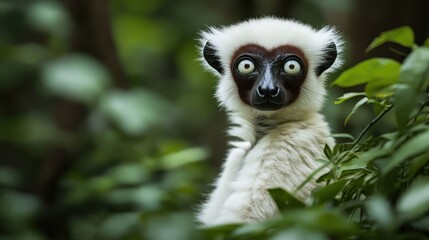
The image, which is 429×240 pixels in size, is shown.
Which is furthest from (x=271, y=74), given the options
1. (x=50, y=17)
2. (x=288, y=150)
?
(x=50, y=17)

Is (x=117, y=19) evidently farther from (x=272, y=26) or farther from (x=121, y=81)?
(x=272, y=26)

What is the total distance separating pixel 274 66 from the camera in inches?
153

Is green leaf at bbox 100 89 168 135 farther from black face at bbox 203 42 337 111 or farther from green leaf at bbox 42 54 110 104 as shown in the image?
black face at bbox 203 42 337 111

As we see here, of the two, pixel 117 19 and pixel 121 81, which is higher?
pixel 117 19

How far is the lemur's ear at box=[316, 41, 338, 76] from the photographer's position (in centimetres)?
423

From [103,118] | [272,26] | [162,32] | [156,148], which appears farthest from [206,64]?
[162,32]

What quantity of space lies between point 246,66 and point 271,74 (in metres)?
0.19

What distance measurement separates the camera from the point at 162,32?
9352 mm

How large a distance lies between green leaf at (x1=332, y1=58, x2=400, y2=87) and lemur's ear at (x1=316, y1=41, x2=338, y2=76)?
2.10m

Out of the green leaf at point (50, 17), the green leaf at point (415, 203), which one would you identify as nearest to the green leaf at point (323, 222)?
the green leaf at point (415, 203)

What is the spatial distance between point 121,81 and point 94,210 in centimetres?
136

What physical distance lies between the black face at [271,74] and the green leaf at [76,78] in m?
2.24

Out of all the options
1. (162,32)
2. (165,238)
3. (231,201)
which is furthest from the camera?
(162,32)

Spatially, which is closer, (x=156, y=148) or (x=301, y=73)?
(x=301, y=73)
